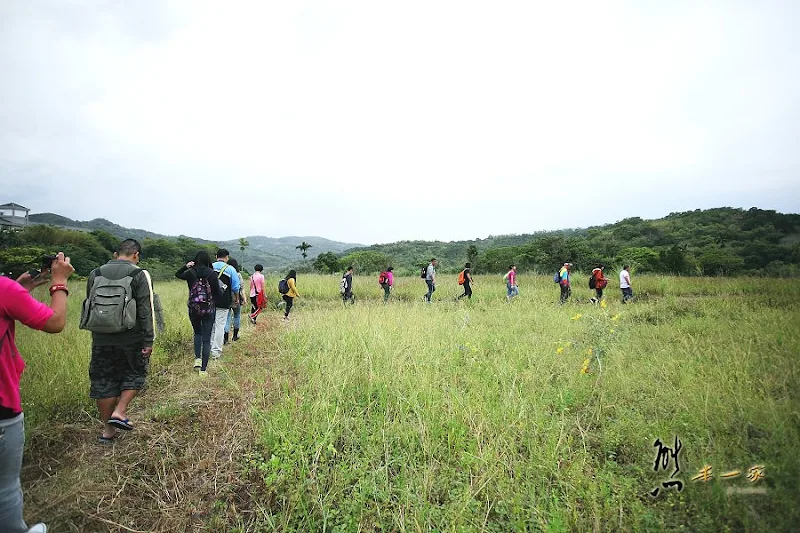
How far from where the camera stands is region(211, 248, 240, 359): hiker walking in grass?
608 centimetres

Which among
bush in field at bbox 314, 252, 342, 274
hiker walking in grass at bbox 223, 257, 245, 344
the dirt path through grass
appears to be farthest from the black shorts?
bush in field at bbox 314, 252, 342, 274

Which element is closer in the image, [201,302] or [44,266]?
[44,266]

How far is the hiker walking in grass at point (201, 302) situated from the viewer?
16.8 feet

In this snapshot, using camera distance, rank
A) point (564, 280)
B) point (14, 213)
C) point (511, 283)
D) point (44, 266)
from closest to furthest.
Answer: point (44, 266), point (564, 280), point (511, 283), point (14, 213)

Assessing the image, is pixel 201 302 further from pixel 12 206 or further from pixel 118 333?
pixel 12 206

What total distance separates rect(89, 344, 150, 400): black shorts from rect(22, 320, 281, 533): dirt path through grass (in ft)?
1.64

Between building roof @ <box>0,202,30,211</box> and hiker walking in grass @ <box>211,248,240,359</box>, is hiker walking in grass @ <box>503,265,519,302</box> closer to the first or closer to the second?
hiker walking in grass @ <box>211,248,240,359</box>

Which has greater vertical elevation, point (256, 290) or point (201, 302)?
point (201, 302)

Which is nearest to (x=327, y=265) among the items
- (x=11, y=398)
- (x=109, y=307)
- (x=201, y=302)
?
(x=201, y=302)

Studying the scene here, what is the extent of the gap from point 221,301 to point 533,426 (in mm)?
5583

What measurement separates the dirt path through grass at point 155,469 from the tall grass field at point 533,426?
0.21m

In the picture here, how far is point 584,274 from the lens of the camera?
699 inches

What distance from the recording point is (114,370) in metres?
3.49

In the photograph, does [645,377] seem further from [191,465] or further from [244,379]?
[244,379]
